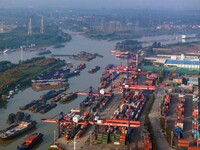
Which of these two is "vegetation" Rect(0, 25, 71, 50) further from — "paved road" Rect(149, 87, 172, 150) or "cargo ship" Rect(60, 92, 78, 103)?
"paved road" Rect(149, 87, 172, 150)

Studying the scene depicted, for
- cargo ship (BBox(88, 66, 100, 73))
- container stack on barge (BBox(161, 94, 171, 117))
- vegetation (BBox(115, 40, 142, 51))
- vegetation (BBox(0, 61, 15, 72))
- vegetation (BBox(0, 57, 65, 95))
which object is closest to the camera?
container stack on barge (BBox(161, 94, 171, 117))

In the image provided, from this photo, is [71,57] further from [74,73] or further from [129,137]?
[129,137]

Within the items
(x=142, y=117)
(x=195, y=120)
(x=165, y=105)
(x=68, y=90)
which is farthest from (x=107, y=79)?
(x=195, y=120)

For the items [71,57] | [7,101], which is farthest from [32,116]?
[71,57]

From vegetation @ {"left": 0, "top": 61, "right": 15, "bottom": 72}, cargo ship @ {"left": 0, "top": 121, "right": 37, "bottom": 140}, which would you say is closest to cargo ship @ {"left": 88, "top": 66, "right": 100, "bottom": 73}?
vegetation @ {"left": 0, "top": 61, "right": 15, "bottom": 72}

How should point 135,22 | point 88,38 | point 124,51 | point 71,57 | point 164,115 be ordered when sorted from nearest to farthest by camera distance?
point 164,115 → point 71,57 → point 124,51 → point 88,38 → point 135,22
